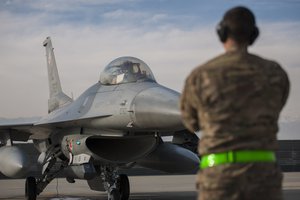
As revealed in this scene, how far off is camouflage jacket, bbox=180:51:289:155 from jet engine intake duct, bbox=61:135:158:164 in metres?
7.23

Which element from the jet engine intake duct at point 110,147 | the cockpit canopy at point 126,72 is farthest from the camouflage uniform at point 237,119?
the jet engine intake duct at point 110,147

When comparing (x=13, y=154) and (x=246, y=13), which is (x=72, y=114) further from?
(x=246, y=13)

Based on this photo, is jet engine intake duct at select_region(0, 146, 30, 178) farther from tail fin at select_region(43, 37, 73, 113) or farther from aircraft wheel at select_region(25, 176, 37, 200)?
tail fin at select_region(43, 37, 73, 113)

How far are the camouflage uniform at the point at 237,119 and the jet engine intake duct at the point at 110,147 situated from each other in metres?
7.24

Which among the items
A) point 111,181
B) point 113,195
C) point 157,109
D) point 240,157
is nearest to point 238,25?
point 240,157

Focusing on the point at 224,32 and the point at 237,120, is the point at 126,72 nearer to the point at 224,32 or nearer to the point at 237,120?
the point at 224,32

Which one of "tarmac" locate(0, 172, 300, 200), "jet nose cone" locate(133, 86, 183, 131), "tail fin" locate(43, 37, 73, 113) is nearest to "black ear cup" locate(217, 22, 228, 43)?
"jet nose cone" locate(133, 86, 183, 131)

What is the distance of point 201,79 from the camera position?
2.88m

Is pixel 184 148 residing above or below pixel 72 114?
below

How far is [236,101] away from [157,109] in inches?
220

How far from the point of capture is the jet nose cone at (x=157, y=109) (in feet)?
26.8

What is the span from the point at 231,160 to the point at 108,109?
6906 mm

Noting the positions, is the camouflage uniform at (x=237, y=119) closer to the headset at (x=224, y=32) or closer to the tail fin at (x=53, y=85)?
the headset at (x=224, y=32)

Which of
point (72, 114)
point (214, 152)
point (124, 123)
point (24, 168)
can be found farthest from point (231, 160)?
point (24, 168)
